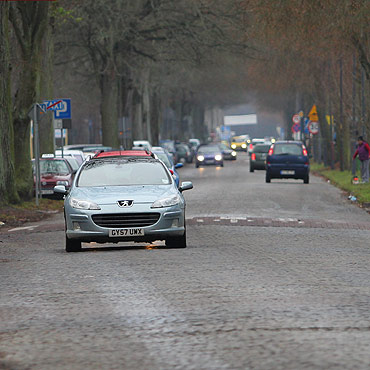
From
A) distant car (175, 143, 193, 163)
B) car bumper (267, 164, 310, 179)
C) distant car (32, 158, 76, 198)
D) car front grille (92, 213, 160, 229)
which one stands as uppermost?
car front grille (92, 213, 160, 229)

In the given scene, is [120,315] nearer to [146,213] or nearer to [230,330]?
[230,330]

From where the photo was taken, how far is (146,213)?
15539 mm

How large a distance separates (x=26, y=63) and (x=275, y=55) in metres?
28.0

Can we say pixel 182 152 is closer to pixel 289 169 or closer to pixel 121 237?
pixel 289 169

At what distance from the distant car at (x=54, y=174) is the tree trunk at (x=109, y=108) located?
56.3ft

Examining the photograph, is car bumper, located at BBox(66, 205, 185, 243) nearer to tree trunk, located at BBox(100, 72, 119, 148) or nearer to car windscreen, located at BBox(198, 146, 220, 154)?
tree trunk, located at BBox(100, 72, 119, 148)

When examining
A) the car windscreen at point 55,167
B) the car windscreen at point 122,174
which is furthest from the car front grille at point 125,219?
the car windscreen at point 55,167

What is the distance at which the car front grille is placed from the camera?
15539mm

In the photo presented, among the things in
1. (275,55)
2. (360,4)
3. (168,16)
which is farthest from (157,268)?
(275,55)

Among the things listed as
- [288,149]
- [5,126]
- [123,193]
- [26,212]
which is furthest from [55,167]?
[123,193]

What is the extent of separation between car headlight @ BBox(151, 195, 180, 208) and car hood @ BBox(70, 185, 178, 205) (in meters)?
0.07

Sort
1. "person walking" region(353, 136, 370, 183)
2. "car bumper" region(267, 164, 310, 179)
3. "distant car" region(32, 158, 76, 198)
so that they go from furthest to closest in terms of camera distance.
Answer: "car bumper" region(267, 164, 310, 179)
"person walking" region(353, 136, 370, 183)
"distant car" region(32, 158, 76, 198)

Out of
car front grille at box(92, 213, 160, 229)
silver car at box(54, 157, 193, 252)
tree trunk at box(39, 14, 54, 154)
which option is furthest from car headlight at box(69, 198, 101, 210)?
tree trunk at box(39, 14, 54, 154)

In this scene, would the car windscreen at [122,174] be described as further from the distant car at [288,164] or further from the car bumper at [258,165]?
the car bumper at [258,165]
